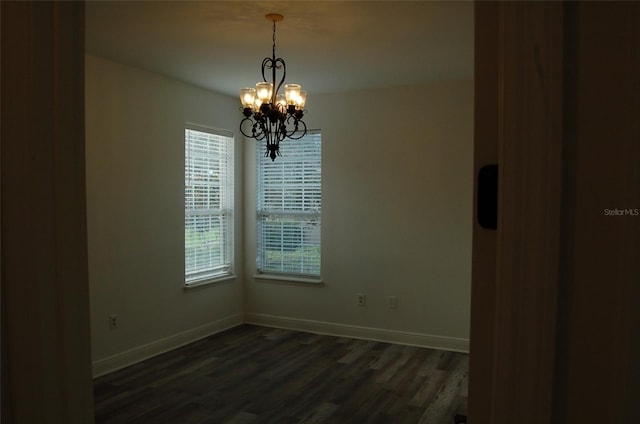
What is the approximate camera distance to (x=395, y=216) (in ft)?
15.8

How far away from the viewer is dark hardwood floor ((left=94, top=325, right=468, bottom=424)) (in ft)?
10.3

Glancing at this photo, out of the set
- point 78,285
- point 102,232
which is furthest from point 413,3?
point 102,232

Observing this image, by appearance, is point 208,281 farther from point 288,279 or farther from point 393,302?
point 393,302

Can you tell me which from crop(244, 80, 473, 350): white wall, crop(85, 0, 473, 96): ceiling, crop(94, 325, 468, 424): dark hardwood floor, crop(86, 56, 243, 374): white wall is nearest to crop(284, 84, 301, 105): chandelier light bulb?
crop(85, 0, 473, 96): ceiling

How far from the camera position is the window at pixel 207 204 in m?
4.80

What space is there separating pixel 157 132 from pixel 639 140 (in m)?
4.21

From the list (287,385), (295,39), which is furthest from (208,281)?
(295,39)

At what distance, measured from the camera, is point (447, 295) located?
4594 millimetres

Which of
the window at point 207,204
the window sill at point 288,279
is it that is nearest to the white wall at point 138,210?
the window at point 207,204

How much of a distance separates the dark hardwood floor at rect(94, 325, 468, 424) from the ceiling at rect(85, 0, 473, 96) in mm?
2589

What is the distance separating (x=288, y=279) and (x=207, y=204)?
49.2 inches

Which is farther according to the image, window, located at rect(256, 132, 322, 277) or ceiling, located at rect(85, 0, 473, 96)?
window, located at rect(256, 132, 322, 277)

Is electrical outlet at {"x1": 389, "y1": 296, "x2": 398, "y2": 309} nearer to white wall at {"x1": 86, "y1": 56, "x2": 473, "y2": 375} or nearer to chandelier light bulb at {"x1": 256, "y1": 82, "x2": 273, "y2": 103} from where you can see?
white wall at {"x1": 86, "y1": 56, "x2": 473, "y2": 375}

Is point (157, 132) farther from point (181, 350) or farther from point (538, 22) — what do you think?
point (538, 22)
